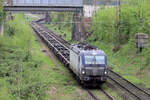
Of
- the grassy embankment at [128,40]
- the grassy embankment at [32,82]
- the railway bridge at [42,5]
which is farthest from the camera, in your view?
the railway bridge at [42,5]

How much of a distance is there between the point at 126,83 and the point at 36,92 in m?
8.12

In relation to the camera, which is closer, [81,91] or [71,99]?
[71,99]

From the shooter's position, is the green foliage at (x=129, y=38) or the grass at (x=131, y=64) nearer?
the grass at (x=131, y=64)

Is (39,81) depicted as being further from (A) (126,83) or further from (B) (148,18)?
(B) (148,18)

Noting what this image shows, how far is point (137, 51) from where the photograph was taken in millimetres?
30250

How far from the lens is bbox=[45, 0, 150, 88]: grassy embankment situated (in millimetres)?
25078

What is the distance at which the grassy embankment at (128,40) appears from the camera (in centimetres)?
2508

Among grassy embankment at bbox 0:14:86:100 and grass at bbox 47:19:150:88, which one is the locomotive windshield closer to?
grassy embankment at bbox 0:14:86:100

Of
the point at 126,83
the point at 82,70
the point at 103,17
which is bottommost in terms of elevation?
the point at 126,83

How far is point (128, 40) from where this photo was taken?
117 feet

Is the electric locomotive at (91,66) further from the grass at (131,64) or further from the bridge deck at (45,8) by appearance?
the bridge deck at (45,8)

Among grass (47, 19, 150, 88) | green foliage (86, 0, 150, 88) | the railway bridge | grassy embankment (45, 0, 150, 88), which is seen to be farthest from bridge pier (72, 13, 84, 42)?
grass (47, 19, 150, 88)

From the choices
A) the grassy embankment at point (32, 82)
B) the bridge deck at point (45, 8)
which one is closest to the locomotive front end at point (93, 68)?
the grassy embankment at point (32, 82)

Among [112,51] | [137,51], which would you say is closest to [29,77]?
[137,51]
